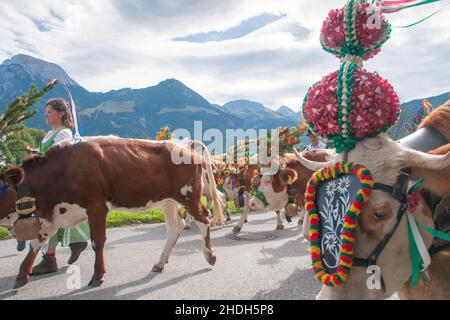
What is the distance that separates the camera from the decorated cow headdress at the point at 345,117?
1813 millimetres

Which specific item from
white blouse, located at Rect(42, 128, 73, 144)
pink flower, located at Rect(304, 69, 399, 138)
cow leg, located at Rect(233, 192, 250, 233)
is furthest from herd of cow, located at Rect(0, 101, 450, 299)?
cow leg, located at Rect(233, 192, 250, 233)

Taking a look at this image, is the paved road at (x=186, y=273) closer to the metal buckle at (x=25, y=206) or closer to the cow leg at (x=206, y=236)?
the cow leg at (x=206, y=236)

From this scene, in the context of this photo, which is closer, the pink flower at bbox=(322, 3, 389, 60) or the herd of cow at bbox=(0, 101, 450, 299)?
the herd of cow at bbox=(0, 101, 450, 299)

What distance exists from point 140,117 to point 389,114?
125 meters

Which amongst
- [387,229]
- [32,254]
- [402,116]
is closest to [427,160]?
[387,229]

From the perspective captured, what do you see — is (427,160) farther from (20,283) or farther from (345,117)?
(20,283)

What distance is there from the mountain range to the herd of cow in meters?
83.9

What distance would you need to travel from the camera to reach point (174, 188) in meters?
5.21

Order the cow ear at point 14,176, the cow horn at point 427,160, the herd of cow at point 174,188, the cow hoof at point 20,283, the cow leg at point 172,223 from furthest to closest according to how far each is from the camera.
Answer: the cow leg at point 172,223 < the cow hoof at point 20,283 < the cow ear at point 14,176 < the herd of cow at point 174,188 < the cow horn at point 427,160

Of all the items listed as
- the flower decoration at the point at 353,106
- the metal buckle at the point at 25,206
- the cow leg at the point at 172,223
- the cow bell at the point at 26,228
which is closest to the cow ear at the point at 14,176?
the metal buckle at the point at 25,206

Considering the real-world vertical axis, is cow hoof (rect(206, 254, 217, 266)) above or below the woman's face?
below

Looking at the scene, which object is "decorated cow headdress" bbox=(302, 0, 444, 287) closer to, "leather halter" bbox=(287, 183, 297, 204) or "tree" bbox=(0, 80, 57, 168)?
"tree" bbox=(0, 80, 57, 168)

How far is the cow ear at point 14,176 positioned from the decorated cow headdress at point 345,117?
3552 millimetres

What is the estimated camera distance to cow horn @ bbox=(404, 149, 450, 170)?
66.1 inches
